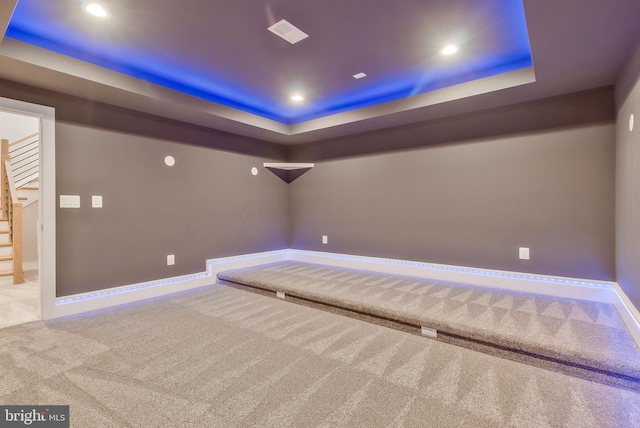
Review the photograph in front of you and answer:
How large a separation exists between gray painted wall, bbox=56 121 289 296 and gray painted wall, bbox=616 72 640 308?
456 centimetres

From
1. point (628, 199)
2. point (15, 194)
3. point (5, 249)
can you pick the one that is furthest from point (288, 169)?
point (5, 249)

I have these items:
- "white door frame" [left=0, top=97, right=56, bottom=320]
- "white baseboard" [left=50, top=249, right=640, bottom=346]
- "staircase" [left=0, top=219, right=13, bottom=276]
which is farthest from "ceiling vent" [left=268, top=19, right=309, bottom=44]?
"staircase" [left=0, top=219, right=13, bottom=276]

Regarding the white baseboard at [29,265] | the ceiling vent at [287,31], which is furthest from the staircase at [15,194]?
the ceiling vent at [287,31]

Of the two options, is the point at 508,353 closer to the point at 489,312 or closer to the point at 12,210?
the point at 489,312

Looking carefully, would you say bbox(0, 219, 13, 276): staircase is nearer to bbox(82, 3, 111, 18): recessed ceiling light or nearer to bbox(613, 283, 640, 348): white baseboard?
bbox(82, 3, 111, 18): recessed ceiling light

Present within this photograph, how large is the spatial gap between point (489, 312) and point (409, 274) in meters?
1.58

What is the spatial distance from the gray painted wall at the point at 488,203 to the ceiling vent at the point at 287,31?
238cm

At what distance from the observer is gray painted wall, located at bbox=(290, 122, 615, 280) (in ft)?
9.97

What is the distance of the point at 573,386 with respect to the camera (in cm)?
183

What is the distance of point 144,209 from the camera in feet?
12.3

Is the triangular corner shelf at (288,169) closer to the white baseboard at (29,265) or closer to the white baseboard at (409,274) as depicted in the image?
the white baseboard at (409,274)

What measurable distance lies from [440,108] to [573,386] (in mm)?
2965

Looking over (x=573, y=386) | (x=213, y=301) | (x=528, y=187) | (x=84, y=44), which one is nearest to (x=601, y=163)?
(x=528, y=187)

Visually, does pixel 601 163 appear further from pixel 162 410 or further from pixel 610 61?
pixel 162 410
